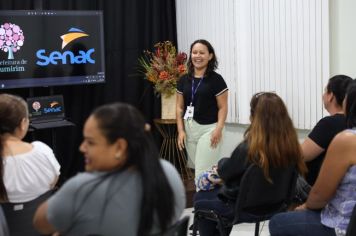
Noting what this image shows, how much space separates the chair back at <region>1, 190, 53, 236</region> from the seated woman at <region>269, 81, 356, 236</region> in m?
1.19

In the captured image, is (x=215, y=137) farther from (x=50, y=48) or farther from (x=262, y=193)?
(x=50, y=48)

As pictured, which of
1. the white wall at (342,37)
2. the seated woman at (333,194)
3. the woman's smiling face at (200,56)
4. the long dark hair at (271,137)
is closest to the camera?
A: the seated woman at (333,194)

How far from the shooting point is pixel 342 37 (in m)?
4.32

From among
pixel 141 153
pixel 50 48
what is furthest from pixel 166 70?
pixel 141 153

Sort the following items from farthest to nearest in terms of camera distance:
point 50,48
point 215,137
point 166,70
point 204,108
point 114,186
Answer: point 166,70 < point 50,48 < point 204,108 < point 215,137 < point 114,186

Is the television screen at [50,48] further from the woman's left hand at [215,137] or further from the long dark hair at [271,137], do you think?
the long dark hair at [271,137]

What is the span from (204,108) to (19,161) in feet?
6.76

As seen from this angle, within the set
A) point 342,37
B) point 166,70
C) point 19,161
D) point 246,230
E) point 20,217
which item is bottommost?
point 246,230

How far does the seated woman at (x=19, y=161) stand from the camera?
228 cm

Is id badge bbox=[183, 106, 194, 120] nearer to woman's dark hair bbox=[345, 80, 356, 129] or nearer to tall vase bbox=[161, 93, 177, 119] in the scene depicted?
tall vase bbox=[161, 93, 177, 119]

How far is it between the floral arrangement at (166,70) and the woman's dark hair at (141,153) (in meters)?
3.67

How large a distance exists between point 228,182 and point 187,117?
4.72 ft

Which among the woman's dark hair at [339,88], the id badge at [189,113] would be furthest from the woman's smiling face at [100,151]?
the id badge at [189,113]

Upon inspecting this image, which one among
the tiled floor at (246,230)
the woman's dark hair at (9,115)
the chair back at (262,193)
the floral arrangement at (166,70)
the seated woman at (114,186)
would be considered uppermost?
the floral arrangement at (166,70)
